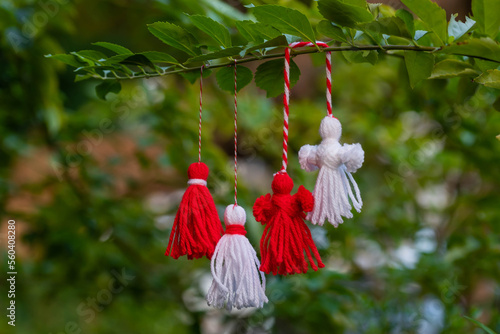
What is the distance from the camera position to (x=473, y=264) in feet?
3.93

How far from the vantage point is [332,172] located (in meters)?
0.52

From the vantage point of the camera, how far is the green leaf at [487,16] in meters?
0.44

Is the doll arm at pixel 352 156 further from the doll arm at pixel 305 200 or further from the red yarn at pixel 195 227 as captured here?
the red yarn at pixel 195 227

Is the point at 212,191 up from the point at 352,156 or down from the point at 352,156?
down

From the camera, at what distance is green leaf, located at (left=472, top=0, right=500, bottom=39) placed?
1.46ft

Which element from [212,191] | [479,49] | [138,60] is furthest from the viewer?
[212,191]

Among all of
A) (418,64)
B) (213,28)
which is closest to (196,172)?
(213,28)

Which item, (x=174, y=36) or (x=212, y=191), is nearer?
(x=174, y=36)

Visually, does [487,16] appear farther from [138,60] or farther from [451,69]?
[138,60]

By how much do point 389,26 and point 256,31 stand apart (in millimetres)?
140

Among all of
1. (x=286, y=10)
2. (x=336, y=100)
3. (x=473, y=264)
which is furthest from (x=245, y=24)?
(x=336, y=100)

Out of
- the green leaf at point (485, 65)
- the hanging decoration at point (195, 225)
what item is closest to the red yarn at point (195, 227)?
the hanging decoration at point (195, 225)

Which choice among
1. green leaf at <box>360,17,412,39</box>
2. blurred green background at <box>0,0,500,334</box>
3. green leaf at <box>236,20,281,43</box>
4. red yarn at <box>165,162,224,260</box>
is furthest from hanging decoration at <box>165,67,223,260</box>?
blurred green background at <box>0,0,500,334</box>

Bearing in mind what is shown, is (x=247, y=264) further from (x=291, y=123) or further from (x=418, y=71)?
(x=291, y=123)
